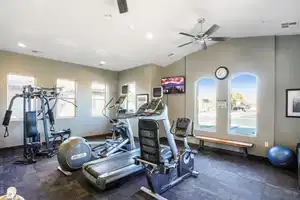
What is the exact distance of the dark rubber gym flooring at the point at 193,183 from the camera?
2861 millimetres

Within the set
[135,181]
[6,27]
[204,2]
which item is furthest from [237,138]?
[6,27]

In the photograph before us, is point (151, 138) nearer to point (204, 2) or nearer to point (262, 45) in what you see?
point (204, 2)

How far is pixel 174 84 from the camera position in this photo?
21.8ft

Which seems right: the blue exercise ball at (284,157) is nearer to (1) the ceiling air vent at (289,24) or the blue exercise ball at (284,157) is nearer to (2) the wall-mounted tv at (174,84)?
(1) the ceiling air vent at (289,24)

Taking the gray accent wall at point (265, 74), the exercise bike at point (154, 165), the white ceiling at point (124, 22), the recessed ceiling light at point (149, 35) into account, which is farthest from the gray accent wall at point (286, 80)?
the recessed ceiling light at point (149, 35)

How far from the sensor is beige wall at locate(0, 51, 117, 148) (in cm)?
535

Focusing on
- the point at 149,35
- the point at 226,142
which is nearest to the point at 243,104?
the point at 226,142

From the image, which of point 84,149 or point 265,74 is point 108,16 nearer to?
point 84,149

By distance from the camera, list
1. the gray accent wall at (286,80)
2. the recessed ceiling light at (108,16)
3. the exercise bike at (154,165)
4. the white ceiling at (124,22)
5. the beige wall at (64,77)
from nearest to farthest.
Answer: the exercise bike at (154,165) < the white ceiling at (124,22) < the recessed ceiling light at (108,16) < the gray accent wall at (286,80) < the beige wall at (64,77)

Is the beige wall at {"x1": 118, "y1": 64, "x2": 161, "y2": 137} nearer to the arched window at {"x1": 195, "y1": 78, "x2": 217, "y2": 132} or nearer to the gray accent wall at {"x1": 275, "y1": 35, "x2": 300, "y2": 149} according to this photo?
the arched window at {"x1": 195, "y1": 78, "x2": 217, "y2": 132}

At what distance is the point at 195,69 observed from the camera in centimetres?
614

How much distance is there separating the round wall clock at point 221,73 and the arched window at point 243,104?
27 cm

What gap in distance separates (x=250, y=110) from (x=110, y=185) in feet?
14.5

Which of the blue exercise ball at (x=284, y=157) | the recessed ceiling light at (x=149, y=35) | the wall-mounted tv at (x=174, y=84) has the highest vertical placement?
the recessed ceiling light at (x=149, y=35)
